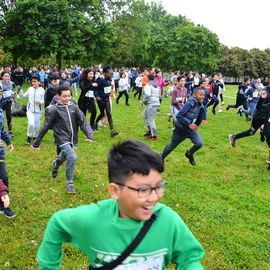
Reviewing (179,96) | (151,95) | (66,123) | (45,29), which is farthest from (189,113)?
(45,29)

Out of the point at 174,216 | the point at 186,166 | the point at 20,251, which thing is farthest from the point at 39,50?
the point at 174,216

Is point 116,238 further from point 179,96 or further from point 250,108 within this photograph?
point 250,108

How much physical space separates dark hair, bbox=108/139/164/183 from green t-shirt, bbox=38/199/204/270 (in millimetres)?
209

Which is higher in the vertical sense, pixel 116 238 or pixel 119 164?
pixel 119 164

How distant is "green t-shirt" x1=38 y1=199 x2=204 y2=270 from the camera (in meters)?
2.01

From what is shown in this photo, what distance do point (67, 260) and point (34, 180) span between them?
337cm

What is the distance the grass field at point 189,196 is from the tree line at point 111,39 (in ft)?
86.3

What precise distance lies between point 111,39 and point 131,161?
4093cm

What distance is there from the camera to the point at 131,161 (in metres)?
1.97

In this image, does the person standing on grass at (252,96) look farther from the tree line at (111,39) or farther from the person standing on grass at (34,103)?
the tree line at (111,39)

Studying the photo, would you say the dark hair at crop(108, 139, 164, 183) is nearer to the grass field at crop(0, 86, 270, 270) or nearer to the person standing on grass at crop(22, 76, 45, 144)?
the grass field at crop(0, 86, 270, 270)

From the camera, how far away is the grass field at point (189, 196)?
201 inches

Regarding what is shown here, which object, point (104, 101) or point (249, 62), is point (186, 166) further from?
point (249, 62)

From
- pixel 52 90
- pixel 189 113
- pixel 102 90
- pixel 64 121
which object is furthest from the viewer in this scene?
pixel 102 90
